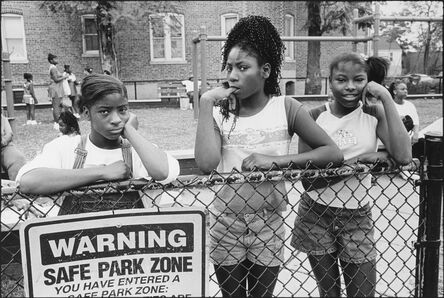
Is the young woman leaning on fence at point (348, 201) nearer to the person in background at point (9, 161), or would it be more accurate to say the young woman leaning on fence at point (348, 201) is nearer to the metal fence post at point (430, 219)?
the metal fence post at point (430, 219)

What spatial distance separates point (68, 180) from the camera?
1.72m

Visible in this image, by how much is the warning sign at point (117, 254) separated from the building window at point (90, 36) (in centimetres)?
1947

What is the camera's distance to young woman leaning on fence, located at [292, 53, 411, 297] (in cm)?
231

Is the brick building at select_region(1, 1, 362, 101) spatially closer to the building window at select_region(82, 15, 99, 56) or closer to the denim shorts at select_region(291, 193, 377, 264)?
the building window at select_region(82, 15, 99, 56)

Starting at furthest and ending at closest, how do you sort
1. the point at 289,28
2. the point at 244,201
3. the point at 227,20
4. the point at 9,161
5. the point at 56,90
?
the point at 289,28, the point at 227,20, the point at 56,90, the point at 9,161, the point at 244,201

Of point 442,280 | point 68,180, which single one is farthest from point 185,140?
point 68,180

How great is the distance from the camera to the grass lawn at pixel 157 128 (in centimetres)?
937

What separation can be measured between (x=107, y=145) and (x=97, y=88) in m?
0.27

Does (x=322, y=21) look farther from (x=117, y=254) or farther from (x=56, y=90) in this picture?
(x=117, y=254)

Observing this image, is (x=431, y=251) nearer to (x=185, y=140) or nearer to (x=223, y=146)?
(x=223, y=146)

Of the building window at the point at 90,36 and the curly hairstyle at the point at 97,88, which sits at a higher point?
the building window at the point at 90,36

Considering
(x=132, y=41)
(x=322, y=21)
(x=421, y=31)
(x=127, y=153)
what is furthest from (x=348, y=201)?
(x=421, y=31)

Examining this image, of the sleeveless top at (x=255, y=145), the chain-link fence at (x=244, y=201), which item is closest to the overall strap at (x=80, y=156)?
the chain-link fence at (x=244, y=201)

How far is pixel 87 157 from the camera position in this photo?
2113mm
